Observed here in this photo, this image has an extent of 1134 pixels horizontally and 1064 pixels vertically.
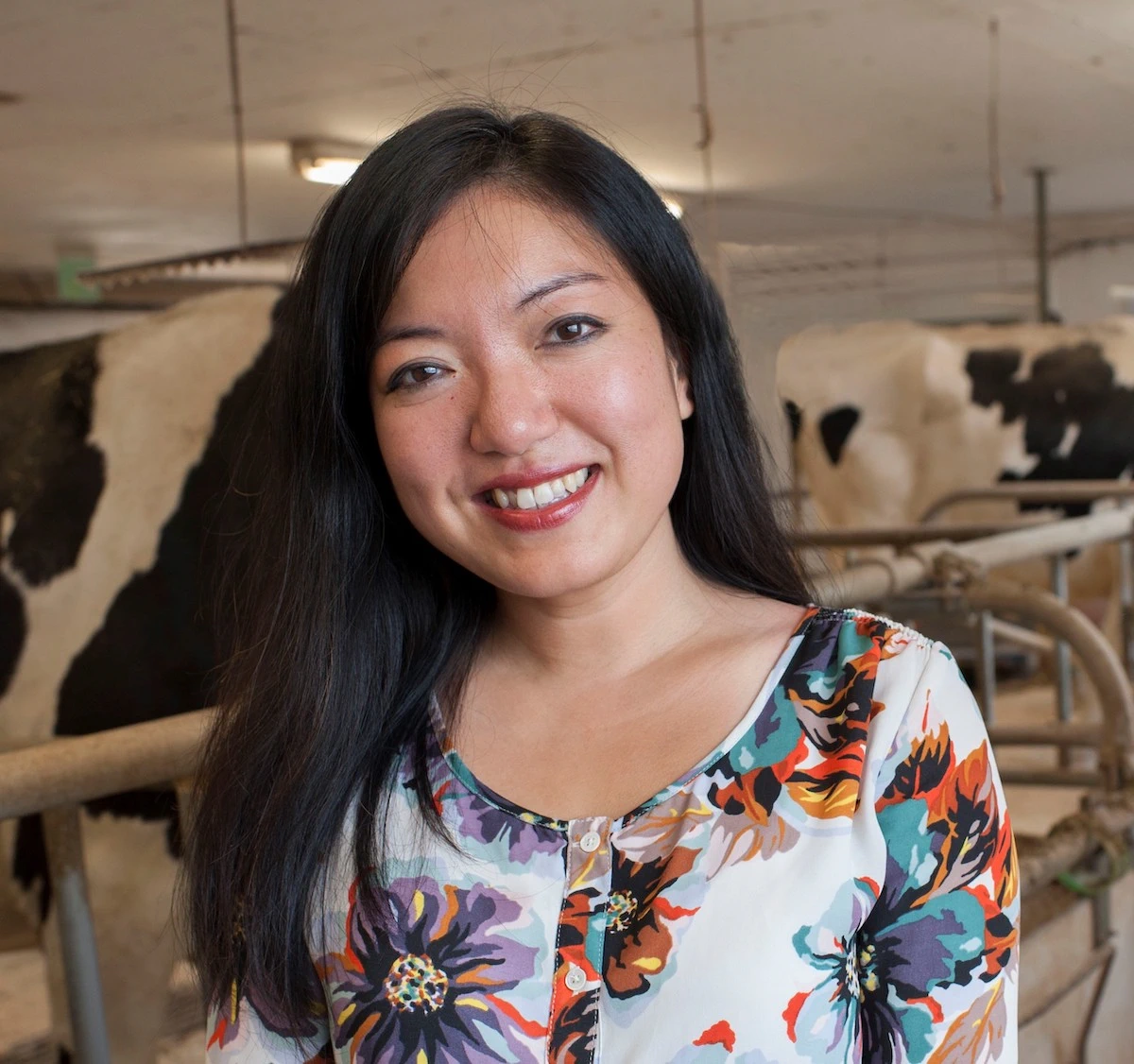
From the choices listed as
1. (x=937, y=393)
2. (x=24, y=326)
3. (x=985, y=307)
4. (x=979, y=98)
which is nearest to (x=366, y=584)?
(x=24, y=326)

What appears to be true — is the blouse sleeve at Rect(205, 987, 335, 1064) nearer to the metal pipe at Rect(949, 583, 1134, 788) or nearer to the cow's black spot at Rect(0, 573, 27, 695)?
the cow's black spot at Rect(0, 573, 27, 695)

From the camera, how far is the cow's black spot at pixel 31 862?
4.51 ft

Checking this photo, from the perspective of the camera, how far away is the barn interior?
1.30 m

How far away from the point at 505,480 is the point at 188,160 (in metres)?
2.19

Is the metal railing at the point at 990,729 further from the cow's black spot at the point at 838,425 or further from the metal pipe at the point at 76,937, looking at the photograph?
the cow's black spot at the point at 838,425

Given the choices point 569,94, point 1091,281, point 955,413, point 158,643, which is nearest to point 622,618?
point 158,643

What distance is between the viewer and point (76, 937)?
831mm

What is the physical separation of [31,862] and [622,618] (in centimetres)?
94

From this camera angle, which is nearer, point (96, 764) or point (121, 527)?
point (96, 764)

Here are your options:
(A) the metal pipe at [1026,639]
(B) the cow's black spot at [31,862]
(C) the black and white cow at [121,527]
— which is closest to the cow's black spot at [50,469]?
(C) the black and white cow at [121,527]

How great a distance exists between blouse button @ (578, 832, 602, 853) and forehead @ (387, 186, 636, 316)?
274 millimetres

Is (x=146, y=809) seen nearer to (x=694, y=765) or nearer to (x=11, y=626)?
(x=11, y=626)

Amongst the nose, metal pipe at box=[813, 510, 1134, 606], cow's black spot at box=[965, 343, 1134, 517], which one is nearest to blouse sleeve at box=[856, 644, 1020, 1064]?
the nose

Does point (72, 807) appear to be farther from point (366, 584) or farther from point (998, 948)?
point (998, 948)
